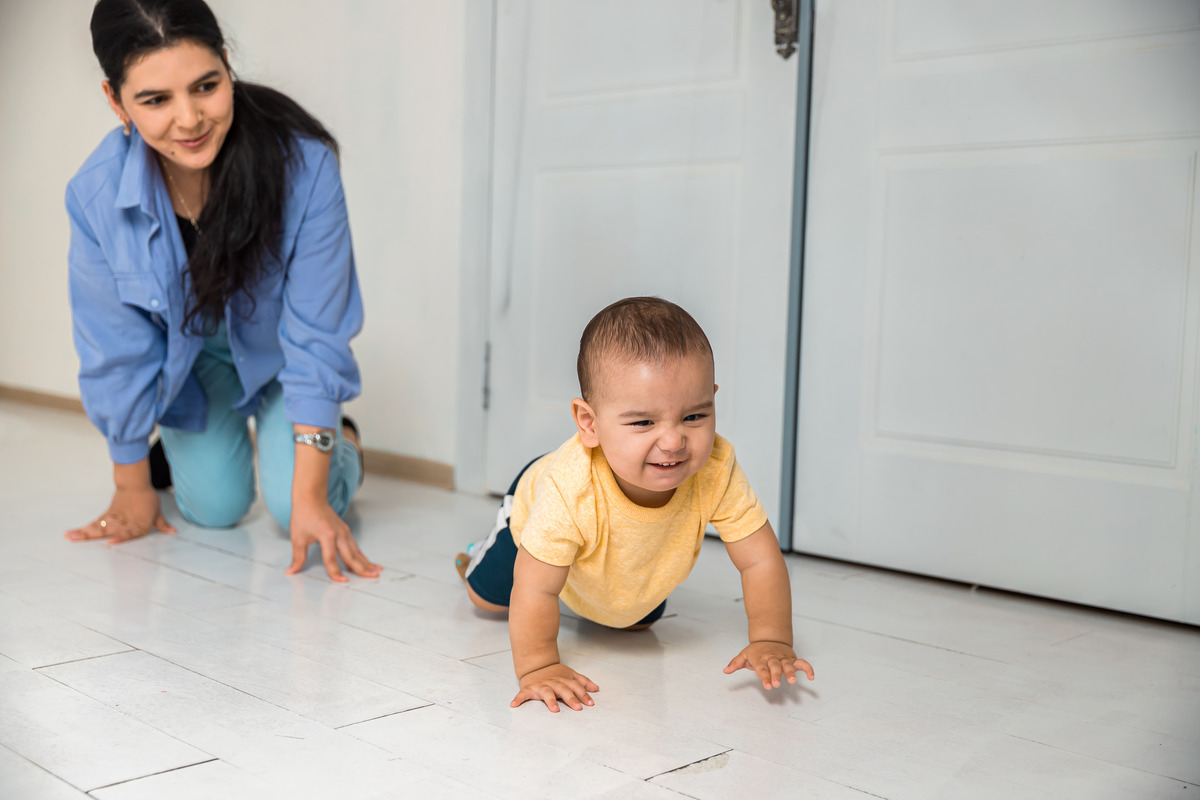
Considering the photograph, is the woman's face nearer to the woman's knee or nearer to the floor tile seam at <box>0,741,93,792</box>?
the woman's knee

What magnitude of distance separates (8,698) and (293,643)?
12.4 inches

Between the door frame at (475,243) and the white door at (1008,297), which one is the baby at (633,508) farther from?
the door frame at (475,243)

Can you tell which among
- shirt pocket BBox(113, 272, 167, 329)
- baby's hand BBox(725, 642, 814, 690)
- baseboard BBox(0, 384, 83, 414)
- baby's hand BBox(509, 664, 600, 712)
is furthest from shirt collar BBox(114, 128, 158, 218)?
baseboard BBox(0, 384, 83, 414)

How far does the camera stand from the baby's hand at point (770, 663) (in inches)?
41.6

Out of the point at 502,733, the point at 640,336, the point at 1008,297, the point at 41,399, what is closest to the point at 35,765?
the point at 502,733

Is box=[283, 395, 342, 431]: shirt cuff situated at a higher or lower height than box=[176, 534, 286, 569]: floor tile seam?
higher

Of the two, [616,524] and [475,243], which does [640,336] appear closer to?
[616,524]

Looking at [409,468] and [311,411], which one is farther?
[409,468]

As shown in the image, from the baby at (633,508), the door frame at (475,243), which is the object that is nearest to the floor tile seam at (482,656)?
the baby at (633,508)

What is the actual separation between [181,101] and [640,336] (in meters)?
0.83

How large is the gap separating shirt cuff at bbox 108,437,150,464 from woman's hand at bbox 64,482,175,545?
7cm

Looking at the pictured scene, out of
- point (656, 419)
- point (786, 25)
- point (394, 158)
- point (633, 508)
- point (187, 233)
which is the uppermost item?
point (786, 25)

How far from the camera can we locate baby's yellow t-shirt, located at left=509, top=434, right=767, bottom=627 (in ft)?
3.64

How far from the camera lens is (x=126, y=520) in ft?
5.91
